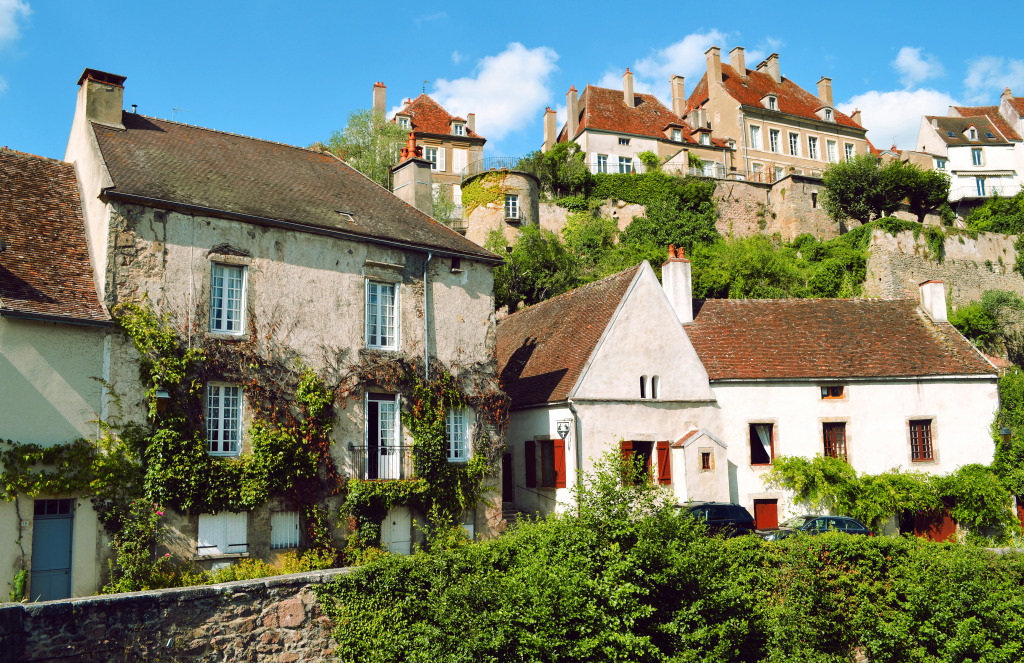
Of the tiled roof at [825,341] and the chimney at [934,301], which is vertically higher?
the chimney at [934,301]

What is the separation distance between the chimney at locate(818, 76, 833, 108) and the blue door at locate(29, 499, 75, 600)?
62881 mm

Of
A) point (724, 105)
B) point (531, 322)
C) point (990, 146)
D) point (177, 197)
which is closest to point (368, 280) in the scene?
point (177, 197)

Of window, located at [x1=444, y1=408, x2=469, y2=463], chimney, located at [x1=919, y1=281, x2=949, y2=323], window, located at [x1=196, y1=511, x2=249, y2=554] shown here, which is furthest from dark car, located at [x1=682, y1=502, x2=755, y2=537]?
chimney, located at [x1=919, y1=281, x2=949, y2=323]

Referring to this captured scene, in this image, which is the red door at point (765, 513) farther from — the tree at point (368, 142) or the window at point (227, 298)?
the tree at point (368, 142)

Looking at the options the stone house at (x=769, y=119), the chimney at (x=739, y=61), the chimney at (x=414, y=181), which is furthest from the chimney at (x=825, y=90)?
the chimney at (x=414, y=181)

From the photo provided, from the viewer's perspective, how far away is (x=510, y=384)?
25.1m

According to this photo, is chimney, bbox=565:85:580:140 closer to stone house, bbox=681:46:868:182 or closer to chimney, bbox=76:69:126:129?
stone house, bbox=681:46:868:182

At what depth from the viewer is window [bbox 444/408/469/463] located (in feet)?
61.3

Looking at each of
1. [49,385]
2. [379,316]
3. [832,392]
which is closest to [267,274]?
[379,316]

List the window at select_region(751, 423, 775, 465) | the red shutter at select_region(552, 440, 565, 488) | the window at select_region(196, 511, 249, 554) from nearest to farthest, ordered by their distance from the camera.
A: the window at select_region(196, 511, 249, 554) → the red shutter at select_region(552, 440, 565, 488) → the window at select_region(751, 423, 775, 465)

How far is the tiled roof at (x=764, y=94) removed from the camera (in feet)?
189

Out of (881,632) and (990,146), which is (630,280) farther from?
(990,146)

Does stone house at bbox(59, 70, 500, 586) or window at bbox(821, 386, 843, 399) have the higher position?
stone house at bbox(59, 70, 500, 586)

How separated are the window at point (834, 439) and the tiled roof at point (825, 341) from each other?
58.1 inches
